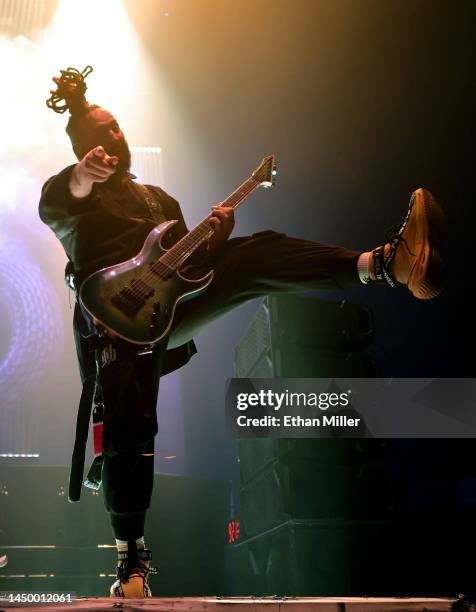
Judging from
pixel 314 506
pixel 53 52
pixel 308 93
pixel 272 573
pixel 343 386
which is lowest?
pixel 272 573

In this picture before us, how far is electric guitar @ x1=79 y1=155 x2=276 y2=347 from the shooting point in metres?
1.52

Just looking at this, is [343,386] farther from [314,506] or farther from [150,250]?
[150,250]

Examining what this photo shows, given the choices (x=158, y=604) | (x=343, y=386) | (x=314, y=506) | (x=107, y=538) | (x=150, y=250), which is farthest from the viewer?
(x=107, y=538)

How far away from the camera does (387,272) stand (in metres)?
1.50

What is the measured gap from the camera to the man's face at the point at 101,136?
178 centimetres

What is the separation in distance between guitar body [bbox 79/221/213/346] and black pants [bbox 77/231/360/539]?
0.04 m

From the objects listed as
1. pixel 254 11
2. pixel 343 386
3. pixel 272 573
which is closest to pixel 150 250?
pixel 343 386

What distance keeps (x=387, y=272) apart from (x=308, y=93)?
230 centimetres

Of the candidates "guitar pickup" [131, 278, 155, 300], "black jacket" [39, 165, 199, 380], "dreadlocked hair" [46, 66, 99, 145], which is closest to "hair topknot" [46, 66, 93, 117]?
"dreadlocked hair" [46, 66, 99, 145]

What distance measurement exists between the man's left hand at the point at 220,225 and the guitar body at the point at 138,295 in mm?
95

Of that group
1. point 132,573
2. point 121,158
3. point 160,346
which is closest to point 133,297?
point 160,346

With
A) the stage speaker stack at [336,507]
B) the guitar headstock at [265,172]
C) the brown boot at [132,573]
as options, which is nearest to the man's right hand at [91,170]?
the guitar headstock at [265,172]

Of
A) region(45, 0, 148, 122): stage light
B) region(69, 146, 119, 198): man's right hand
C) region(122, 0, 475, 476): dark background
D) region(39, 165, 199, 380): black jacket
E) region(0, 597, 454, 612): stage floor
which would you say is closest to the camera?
region(0, 597, 454, 612): stage floor

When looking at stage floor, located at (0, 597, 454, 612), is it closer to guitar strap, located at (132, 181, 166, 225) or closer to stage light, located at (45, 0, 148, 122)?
guitar strap, located at (132, 181, 166, 225)
